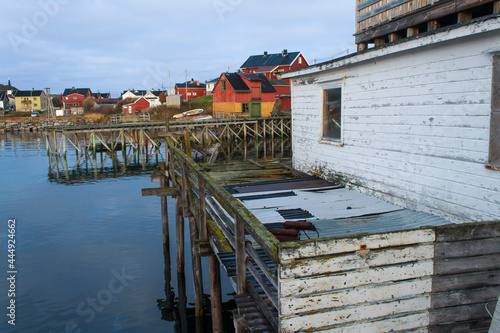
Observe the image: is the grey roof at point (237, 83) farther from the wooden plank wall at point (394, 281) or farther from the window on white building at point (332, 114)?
the wooden plank wall at point (394, 281)

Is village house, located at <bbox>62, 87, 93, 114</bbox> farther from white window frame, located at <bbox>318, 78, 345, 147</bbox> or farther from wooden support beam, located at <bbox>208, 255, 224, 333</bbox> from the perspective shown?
wooden support beam, located at <bbox>208, 255, 224, 333</bbox>

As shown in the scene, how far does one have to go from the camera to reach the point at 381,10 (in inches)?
366

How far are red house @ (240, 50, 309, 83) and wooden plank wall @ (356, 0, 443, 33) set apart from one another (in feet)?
189

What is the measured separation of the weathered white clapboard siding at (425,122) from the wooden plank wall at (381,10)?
1607 millimetres

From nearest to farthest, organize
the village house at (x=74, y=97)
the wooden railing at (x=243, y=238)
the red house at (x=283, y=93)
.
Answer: the wooden railing at (x=243, y=238) < the red house at (x=283, y=93) < the village house at (x=74, y=97)

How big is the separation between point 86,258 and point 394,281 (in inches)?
510

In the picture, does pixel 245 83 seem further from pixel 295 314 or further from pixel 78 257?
pixel 295 314

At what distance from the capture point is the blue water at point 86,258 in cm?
1061

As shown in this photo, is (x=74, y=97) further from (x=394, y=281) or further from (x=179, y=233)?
(x=394, y=281)

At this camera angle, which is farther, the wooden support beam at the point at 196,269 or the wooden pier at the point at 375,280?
the wooden support beam at the point at 196,269

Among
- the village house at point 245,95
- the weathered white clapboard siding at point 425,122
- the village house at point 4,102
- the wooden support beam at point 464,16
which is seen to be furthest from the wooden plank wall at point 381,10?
the village house at point 4,102

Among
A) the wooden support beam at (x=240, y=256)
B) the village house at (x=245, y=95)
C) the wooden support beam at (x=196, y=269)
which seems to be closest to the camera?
the wooden support beam at (x=240, y=256)

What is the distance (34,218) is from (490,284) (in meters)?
19.4

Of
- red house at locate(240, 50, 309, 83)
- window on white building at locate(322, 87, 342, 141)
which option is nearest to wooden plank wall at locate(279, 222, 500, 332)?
window on white building at locate(322, 87, 342, 141)
